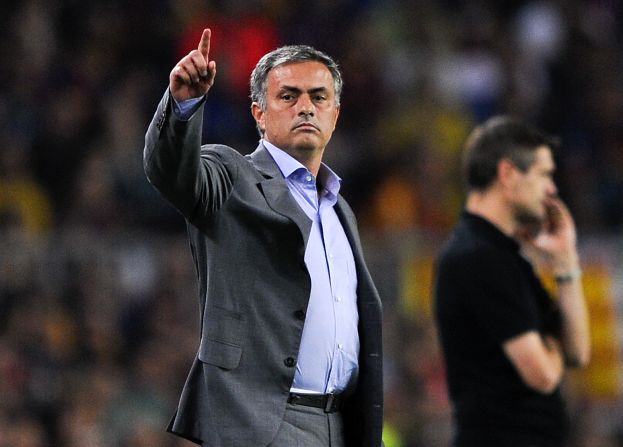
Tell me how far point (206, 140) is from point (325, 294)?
5618 mm

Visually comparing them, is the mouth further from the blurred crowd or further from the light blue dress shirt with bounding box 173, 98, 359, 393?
the blurred crowd

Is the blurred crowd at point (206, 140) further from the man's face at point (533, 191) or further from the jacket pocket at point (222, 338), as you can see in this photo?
the jacket pocket at point (222, 338)

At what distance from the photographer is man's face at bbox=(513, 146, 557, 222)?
4.95m

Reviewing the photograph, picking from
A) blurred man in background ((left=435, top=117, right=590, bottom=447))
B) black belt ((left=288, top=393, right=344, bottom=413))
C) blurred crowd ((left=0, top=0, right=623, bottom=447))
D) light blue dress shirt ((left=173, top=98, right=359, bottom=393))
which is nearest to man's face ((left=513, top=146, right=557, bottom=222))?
blurred man in background ((left=435, top=117, right=590, bottom=447))

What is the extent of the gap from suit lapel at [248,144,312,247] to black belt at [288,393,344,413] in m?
0.41

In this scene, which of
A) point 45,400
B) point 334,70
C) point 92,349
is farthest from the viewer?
point 92,349

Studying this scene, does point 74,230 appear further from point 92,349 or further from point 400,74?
point 400,74

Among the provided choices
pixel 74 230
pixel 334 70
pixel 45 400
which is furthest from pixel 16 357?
pixel 334 70

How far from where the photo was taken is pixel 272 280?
11.3 feet

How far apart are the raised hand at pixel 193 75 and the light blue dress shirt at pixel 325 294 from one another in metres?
0.49

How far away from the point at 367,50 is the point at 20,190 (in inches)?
126

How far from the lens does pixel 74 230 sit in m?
8.12

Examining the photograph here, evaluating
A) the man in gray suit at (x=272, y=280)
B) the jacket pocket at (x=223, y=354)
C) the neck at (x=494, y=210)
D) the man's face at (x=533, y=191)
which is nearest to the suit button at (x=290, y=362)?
the man in gray suit at (x=272, y=280)

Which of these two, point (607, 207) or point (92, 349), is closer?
point (92, 349)
